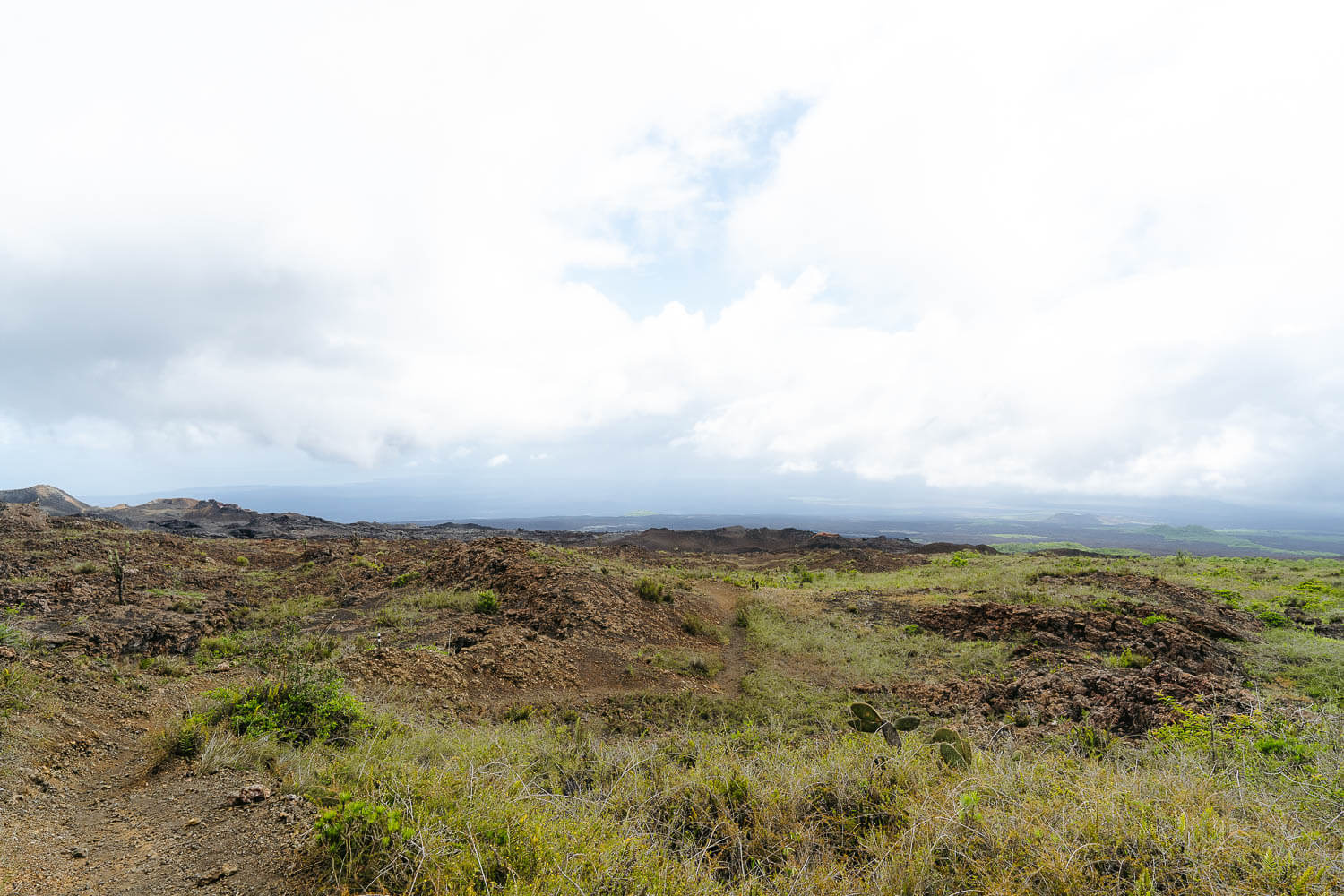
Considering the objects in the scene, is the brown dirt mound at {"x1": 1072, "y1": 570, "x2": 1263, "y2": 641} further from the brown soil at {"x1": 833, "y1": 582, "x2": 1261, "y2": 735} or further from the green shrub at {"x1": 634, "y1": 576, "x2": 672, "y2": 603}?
the green shrub at {"x1": 634, "y1": 576, "x2": 672, "y2": 603}

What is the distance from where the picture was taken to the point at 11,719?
218 inches

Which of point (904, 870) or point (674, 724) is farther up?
point (904, 870)

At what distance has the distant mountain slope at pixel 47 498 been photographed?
47719 mm

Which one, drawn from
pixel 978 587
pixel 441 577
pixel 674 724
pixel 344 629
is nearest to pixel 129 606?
pixel 344 629

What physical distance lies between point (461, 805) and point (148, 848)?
2.31 metres

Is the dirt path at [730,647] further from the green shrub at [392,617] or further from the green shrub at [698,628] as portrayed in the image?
the green shrub at [392,617]

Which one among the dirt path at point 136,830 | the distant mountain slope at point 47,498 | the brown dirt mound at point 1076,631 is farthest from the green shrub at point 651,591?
the distant mountain slope at point 47,498

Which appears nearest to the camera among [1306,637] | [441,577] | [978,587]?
[1306,637]

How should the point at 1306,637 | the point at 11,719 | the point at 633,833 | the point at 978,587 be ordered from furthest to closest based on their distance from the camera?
the point at 978,587 → the point at 1306,637 → the point at 11,719 → the point at 633,833

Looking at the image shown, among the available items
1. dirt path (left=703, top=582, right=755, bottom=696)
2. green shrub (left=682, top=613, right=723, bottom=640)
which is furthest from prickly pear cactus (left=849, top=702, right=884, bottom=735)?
green shrub (left=682, top=613, right=723, bottom=640)

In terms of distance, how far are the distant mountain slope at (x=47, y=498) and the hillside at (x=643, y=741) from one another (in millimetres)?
45633

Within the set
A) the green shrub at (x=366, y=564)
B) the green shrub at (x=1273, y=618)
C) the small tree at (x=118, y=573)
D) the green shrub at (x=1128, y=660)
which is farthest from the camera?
the green shrub at (x=366, y=564)

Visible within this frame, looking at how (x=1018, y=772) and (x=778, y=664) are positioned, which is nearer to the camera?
(x=1018, y=772)

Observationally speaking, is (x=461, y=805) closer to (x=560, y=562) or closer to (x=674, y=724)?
(x=674, y=724)
